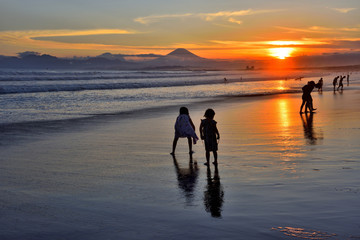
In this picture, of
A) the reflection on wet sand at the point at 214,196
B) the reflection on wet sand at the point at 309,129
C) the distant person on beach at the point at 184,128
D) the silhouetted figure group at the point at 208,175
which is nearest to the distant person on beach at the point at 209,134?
the silhouetted figure group at the point at 208,175

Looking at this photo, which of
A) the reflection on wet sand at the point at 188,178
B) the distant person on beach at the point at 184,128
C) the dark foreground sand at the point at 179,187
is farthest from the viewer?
the distant person on beach at the point at 184,128

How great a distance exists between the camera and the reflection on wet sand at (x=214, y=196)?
6379mm

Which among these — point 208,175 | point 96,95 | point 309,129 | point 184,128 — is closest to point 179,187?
point 208,175

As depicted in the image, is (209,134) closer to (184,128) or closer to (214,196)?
(184,128)

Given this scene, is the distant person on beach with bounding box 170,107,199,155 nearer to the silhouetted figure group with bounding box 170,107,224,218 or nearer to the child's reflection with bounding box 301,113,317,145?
the silhouetted figure group with bounding box 170,107,224,218

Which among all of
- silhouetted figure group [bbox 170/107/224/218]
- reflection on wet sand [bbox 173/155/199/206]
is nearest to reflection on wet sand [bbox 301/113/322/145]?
silhouetted figure group [bbox 170/107/224/218]

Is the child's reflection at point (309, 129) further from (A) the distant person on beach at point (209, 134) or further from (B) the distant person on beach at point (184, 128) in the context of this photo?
(A) the distant person on beach at point (209, 134)

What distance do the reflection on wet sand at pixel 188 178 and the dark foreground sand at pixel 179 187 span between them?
2 cm

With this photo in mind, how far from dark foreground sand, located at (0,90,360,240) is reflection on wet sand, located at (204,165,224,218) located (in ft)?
0.05

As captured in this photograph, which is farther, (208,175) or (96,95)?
(96,95)

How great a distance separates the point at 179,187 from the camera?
7.78 meters

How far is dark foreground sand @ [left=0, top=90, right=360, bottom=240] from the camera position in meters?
5.66

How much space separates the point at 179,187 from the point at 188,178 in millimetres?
705

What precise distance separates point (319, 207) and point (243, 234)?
5.05ft
